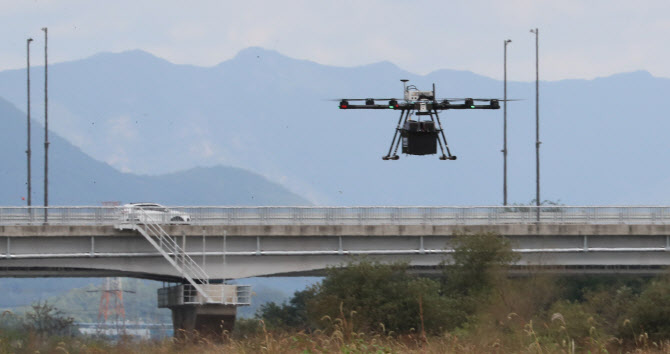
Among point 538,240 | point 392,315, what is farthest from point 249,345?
point 538,240

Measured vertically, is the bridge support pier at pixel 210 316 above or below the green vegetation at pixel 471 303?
below

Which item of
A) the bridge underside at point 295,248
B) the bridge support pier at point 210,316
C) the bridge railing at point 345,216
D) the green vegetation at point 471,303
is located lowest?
the bridge support pier at point 210,316

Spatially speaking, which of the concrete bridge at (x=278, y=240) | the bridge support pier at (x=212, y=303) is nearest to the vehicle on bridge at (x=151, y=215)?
the concrete bridge at (x=278, y=240)

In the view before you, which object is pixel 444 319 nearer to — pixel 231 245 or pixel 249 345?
pixel 231 245

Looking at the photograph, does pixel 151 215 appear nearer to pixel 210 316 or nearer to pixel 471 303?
pixel 210 316

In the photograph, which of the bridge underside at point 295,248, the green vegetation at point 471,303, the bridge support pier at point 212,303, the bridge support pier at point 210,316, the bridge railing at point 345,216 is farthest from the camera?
the bridge railing at point 345,216

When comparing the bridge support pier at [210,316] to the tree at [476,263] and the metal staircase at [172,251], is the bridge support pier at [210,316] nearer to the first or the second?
the metal staircase at [172,251]

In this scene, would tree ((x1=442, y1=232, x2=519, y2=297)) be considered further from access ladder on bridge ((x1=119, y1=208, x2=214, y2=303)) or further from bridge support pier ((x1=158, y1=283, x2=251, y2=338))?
access ladder on bridge ((x1=119, y1=208, x2=214, y2=303))

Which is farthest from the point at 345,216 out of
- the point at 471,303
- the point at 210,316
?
the point at 471,303
